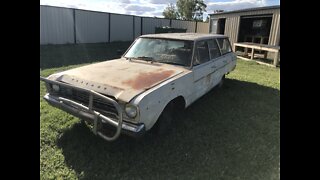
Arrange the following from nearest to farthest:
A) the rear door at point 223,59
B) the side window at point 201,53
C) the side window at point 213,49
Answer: the side window at point 201,53 → the side window at point 213,49 → the rear door at point 223,59

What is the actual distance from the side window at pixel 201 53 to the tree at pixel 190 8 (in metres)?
51.0

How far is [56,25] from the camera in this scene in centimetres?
1360

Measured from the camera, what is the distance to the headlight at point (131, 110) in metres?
2.84

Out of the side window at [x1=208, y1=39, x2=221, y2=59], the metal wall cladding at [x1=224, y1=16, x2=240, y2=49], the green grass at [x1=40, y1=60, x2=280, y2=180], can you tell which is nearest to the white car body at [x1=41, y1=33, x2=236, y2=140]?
the side window at [x1=208, y1=39, x2=221, y2=59]

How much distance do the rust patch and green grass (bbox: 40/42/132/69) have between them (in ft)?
17.0

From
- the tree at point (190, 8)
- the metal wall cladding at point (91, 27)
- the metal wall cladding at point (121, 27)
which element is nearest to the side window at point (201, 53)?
the metal wall cladding at point (91, 27)

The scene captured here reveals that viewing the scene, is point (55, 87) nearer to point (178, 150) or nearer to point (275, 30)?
point (178, 150)

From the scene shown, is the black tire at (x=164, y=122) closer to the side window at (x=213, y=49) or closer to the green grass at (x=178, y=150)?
the green grass at (x=178, y=150)

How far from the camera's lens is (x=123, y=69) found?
12.8 ft

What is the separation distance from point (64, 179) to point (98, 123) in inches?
29.3

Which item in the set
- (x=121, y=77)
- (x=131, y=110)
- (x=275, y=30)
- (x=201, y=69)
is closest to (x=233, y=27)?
(x=275, y=30)

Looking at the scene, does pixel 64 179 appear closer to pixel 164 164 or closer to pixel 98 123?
pixel 98 123

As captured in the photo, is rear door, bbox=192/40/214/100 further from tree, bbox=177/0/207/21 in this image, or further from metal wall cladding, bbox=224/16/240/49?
tree, bbox=177/0/207/21

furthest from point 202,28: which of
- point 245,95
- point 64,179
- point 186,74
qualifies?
point 64,179
